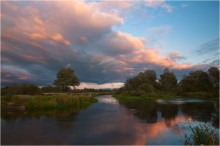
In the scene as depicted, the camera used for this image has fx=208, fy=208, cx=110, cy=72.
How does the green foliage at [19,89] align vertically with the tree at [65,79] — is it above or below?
below

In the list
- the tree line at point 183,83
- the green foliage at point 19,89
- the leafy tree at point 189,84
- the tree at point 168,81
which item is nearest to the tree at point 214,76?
the tree line at point 183,83

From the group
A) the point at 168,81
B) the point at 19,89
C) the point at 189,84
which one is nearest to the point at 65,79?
the point at 19,89

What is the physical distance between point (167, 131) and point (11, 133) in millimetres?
15464

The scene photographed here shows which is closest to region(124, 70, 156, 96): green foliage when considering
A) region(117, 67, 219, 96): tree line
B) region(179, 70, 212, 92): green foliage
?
region(117, 67, 219, 96): tree line

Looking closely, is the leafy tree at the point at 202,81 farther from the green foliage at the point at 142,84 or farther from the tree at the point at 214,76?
the green foliage at the point at 142,84

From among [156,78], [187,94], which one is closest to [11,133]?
[187,94]

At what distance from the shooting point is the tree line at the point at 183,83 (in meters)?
120

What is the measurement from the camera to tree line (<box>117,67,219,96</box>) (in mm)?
120438

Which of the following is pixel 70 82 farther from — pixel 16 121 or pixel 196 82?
pixel 196 82

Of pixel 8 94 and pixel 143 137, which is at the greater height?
pixel 8 94

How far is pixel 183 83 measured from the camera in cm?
13050

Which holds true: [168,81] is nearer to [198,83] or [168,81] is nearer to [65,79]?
[198,83]

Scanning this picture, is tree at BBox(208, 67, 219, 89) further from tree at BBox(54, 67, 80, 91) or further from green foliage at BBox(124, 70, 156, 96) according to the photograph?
tree at BBox(54, 67, 80, 91)

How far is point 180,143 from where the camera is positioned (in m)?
17.3
